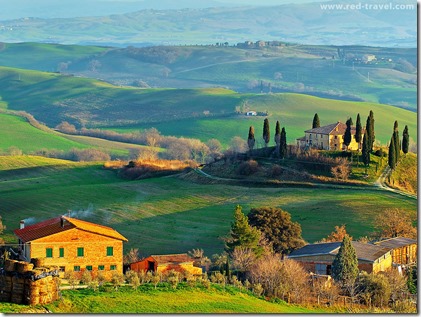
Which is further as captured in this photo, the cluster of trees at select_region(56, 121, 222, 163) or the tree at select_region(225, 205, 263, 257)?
the cluster of trees at select_region(56, 121, 222, 163)

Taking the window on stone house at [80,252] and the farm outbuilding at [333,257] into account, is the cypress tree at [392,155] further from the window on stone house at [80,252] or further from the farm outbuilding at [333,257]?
the window on stone house at [80,252]

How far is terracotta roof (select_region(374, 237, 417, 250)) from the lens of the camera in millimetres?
50294

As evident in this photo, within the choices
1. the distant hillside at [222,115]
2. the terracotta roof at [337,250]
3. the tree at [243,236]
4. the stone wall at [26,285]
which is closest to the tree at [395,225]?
the terracotta roof at [337,250]

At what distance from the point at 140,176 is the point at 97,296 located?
57.0 m

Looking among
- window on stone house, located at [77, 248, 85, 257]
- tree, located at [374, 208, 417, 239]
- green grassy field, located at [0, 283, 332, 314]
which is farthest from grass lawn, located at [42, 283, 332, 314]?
tree, located at [374, 208, 417, 239]

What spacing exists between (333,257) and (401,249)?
5106 millimetres

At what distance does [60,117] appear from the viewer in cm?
19200

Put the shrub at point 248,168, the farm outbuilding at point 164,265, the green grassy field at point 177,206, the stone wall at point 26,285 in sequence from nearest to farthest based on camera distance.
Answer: the stone wall at point 26,285 → the farm outbuilding at point 164,265 → the green grassy field at point 177,206 → the shrub at point 248,168

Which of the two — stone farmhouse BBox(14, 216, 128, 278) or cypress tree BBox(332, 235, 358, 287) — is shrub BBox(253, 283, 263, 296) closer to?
cypress tree BBox(332, 235, 358, 287)

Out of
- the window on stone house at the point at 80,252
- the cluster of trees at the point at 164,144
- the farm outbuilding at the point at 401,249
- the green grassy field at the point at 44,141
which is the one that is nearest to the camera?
the window on stone house at the point at 80,252

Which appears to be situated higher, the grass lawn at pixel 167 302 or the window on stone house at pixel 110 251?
the window on stone house at pixel 110 251

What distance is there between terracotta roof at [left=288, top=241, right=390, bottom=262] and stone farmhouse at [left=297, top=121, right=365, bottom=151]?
32.9 metres

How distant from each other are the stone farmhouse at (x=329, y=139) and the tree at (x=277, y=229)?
25604mm

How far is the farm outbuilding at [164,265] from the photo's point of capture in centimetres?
4559
